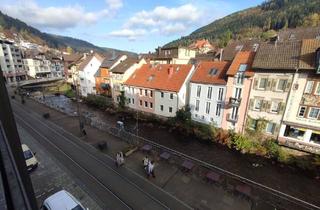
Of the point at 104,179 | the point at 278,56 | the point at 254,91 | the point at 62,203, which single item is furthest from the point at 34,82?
the point at 278,56

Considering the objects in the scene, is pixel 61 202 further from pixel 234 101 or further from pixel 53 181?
pixel 234 101

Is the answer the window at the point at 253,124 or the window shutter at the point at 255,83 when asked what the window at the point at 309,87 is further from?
the window at the point at 253,124

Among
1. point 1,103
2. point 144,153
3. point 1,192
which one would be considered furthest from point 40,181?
point 1,192

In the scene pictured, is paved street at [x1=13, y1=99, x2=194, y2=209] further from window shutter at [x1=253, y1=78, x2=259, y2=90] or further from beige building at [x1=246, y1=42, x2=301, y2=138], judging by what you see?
window shutter at [x1=253, y1=78, x2=259, y2=90]

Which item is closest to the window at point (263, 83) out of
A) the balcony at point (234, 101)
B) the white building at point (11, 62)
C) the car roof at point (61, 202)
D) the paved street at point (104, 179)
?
the balcony at point (234, 101)

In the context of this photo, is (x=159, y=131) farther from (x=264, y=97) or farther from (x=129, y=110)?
(x=264, y=97)

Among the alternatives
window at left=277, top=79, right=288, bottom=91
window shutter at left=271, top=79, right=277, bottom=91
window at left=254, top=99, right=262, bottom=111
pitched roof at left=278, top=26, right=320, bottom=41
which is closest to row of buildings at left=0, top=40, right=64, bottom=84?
window at left=254, top=99, right=262, bottom=111

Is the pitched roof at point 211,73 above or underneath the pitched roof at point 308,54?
underneath
